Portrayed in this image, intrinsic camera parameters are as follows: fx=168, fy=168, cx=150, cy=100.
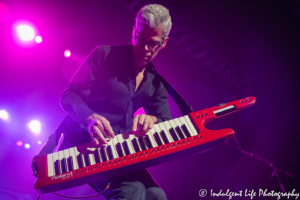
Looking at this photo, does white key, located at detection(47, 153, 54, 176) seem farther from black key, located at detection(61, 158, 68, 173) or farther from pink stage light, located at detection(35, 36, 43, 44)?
pink stage light, located at detection(35, 36, 43, 44)

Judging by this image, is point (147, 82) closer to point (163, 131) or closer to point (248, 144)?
point (163, 131)

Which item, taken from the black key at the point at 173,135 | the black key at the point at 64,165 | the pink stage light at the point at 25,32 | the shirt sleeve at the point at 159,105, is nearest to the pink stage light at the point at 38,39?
the pink stage light at the point at 25,32

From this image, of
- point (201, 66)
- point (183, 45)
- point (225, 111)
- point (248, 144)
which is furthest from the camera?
point (248, 144)

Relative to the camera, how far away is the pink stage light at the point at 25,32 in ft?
13.0

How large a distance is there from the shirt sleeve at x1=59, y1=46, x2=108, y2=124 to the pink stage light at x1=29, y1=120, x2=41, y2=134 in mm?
4166

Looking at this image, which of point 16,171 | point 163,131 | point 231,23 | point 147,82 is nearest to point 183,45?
point 231,23

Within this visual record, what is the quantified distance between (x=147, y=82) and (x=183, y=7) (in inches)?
129

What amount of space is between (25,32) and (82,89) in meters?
3.46

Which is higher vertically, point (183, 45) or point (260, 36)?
point (183, 45)

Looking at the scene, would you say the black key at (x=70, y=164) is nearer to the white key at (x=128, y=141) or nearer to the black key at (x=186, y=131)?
the white key at (x=128, y=141)

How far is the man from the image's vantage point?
153cm

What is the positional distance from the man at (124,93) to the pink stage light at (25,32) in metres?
3.20

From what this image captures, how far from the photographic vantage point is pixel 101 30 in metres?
4.36

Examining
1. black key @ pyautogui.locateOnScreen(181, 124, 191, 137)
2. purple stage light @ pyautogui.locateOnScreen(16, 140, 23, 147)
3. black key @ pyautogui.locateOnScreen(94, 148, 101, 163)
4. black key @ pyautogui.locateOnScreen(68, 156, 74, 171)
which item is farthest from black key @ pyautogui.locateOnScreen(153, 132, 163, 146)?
purple stage light @ pyautogui.locateOnScreen(16, 140, 23, 147)
